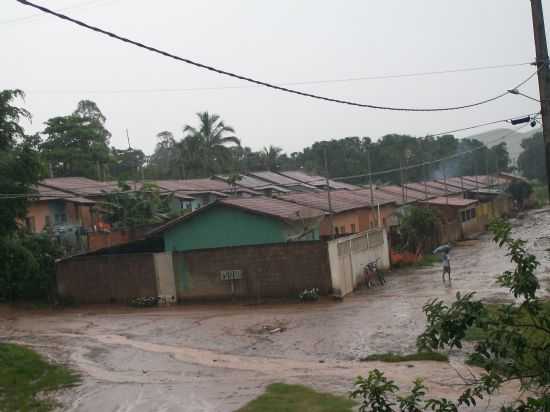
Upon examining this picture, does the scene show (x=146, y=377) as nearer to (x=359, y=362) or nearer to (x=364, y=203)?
(x=359, y=362)

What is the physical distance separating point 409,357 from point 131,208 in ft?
69.6

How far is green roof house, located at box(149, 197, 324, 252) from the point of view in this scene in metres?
23.6

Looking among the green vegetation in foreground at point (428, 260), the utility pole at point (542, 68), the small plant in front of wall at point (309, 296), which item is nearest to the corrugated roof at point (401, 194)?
the green vegetation in foreground at point (428, 260)

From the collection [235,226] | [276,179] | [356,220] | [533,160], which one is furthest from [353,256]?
[533,160]

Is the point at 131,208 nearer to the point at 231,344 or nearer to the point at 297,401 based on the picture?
the point at 231,344

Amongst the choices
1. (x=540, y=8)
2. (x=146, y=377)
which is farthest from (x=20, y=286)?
(x=540, y=8)

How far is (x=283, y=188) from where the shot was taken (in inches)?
1745

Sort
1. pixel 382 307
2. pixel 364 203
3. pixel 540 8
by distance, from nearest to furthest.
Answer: pixel 540 8, pixel 382 307, pixel 364 203

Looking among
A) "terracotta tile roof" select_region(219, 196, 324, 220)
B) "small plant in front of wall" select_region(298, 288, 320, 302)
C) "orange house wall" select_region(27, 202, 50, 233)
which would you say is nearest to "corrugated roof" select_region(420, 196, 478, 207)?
"terracotta tile roof" select_region(219, 196, 324, 220)

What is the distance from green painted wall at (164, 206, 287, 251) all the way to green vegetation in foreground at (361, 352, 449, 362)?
435 inches

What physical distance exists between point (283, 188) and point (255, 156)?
22.7m

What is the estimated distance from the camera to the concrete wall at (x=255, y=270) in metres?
20.5

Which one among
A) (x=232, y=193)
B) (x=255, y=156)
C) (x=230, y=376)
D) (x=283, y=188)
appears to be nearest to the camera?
(x=230, y=376)

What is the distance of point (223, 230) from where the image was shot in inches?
953
